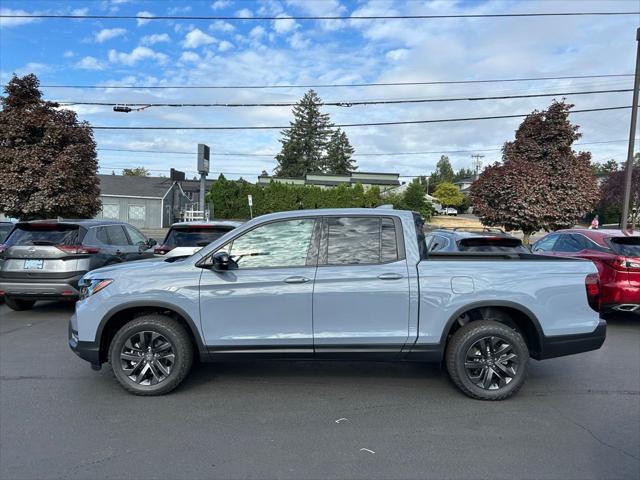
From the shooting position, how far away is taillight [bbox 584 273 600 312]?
437 cm

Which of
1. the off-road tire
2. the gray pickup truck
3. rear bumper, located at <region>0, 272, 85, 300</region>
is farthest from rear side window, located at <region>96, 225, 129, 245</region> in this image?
the gray pickup truck

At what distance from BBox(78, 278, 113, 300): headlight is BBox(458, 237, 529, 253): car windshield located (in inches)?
212

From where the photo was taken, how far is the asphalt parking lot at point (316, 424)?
324 cm

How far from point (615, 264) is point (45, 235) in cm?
909

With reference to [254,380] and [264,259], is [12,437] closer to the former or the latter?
[254,380]

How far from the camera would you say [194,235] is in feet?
27.3

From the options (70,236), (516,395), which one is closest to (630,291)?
(516,395)

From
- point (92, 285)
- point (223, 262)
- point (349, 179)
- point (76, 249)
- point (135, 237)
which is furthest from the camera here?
Answer: point (349, 179)

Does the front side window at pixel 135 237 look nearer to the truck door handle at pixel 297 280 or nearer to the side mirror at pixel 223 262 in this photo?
the side mirror at pixel 223 262

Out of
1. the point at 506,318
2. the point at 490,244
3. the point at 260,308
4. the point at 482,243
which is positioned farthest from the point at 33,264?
the point at 490,244

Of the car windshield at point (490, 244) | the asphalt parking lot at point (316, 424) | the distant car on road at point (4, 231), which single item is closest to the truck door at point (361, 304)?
the asphalt parking lot at point (316, 424)

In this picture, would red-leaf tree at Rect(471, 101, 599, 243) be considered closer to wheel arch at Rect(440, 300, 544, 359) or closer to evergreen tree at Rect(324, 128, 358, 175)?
wheel arch at Rect(440, 300, 544, 359)

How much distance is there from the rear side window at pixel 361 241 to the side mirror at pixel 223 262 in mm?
915

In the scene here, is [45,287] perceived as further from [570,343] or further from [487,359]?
[570,343]
